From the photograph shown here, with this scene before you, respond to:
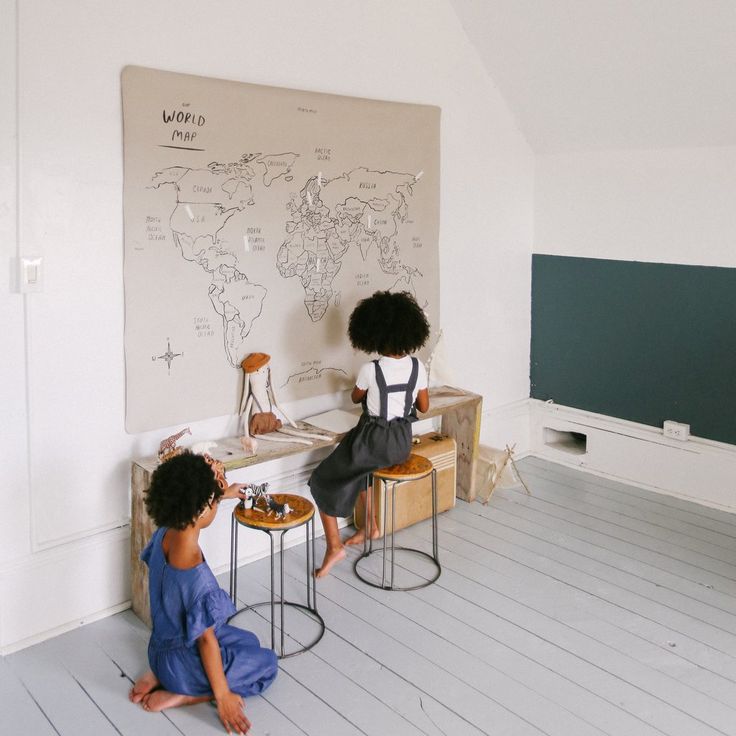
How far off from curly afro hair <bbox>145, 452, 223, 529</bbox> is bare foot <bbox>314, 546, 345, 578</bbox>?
105 centimetres

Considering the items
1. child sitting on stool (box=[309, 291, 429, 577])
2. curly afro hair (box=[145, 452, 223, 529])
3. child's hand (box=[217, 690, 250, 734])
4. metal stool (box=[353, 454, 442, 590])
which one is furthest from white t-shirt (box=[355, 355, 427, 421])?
child's hand (box=[217, 690, 250, 734])

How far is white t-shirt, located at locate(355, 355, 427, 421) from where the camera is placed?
337 centimetres

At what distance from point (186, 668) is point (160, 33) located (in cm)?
213

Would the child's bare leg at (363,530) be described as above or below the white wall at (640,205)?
below

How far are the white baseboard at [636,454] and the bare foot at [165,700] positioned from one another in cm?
272

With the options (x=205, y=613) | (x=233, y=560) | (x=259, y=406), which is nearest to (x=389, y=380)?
(x=259, y=406)

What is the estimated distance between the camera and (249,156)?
128 inches

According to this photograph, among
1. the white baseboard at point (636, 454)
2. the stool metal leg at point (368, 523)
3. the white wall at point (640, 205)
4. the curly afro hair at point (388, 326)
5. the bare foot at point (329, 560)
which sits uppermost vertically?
the white wall at point (640, 205)

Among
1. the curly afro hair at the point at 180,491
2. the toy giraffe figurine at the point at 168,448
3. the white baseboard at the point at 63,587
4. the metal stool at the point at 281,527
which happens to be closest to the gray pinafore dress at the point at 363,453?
the metal stool at the point at 281,527

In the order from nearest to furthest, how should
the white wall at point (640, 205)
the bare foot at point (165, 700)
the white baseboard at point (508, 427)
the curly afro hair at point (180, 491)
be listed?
the curly afro hair at point (180, 491), the bare foot at point (165, 700), the white wall at point (640, 205), the white baseboard at point (508, 427)

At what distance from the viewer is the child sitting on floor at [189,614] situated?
2.47 m

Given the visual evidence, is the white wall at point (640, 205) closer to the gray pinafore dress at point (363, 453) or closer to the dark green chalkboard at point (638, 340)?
the dark green chalkboard at point (638, 340)

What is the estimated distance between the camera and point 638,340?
4.42 m

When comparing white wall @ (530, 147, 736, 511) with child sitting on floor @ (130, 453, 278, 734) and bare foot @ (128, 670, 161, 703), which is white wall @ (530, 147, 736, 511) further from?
bare foot @ (128, 670, 161, 703)
